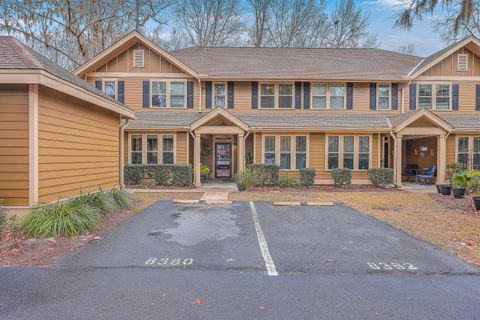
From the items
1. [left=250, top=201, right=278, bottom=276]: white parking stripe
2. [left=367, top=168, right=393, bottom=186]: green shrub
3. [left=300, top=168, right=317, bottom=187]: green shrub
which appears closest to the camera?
[left=250, top=201, right=278, bottom=276]: white parking stripe

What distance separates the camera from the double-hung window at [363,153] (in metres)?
14.6

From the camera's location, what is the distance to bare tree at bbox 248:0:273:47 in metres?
25.4

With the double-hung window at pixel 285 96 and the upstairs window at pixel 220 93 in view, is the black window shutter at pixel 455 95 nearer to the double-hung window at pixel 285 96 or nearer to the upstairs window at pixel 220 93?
the double-hung window at pixel 285 96

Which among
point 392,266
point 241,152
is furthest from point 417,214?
point 241,152

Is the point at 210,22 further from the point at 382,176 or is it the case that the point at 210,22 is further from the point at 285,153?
the point at 382,176

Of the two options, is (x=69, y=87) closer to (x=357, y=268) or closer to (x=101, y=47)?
(x=357, y=268)

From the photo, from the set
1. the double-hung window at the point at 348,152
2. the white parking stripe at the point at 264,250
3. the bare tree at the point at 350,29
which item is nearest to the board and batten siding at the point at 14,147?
the white parking stripe at the point at 264,250

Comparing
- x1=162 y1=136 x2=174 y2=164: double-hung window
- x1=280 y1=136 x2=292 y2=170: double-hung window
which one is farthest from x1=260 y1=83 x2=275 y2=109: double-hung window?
x1=162 y1=136 x2=174 y2=164: double-hung window

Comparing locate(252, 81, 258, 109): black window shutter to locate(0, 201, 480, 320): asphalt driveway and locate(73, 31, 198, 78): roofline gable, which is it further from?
locate(0, 201, 480, 320): asphalt driveway

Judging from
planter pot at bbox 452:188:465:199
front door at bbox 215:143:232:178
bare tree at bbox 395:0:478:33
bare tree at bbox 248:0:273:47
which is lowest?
planter pot at bbox 452:188:465:199

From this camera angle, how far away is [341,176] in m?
13.9

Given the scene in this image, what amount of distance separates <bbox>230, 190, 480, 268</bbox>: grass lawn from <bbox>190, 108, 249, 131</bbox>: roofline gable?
3203mm

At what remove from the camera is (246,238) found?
574 centimetres

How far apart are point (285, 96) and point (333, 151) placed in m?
3.70
